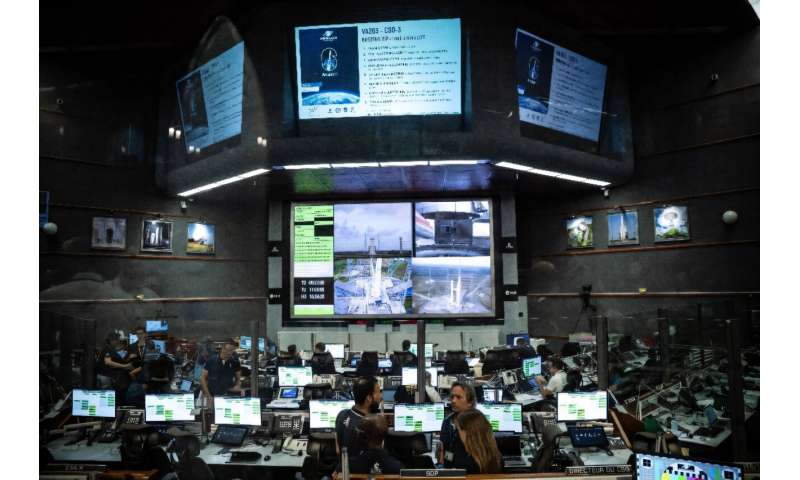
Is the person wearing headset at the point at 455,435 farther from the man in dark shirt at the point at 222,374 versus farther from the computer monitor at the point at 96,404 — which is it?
the computer monitor at the point at 96,404

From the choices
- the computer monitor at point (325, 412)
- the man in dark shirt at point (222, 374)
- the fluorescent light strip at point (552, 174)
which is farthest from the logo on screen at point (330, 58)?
the computer monitor at point (325, 412)

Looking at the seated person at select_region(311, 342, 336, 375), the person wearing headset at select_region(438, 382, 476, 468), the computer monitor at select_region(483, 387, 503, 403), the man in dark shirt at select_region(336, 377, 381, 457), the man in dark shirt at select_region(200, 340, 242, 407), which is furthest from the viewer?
the seated person at select_region(311, 342, 336, 375)

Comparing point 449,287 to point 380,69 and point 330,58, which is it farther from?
point 330,58

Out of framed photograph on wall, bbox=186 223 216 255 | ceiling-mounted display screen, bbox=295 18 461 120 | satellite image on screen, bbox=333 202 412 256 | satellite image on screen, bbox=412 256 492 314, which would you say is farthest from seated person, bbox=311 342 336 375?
ceiling-mounted display screen, bbox=295 18 461 120

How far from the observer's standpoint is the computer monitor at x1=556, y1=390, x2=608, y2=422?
4.63 m

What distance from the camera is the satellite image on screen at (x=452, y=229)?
535 centimetres

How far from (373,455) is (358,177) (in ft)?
7.52

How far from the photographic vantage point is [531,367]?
584cm

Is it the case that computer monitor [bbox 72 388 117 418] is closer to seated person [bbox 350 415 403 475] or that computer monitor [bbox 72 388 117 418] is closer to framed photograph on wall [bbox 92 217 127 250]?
framed photograph on wall [bbox 92 217 127 250]

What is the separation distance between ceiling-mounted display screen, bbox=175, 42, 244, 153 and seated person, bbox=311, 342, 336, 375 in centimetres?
244

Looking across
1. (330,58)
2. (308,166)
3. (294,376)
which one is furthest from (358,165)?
(294,376)

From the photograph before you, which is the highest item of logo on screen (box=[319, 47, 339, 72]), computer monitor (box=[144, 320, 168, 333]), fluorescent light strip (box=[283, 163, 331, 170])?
logo on screen (box=[319, 47, 339, 72])

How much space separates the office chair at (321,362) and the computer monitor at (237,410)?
4.71 ft

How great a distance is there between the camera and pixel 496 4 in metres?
4.73
